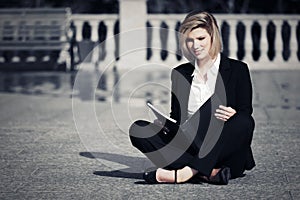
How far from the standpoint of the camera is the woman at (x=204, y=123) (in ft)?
20.3

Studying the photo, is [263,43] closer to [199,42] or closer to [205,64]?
[205,64]

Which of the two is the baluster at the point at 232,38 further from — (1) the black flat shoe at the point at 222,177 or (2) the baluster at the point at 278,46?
(1) the black flat shoe at the point at 222,177

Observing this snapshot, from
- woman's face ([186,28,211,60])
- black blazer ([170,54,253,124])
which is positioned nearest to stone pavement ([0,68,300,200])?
black blazer ([170,54,253,124])

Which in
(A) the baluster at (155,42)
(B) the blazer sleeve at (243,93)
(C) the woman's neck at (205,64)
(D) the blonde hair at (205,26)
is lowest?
(A) the baluster at (155,42)

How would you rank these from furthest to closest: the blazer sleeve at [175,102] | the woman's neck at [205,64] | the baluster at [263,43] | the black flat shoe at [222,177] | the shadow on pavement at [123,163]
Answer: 1. the baluster at [263,43]
2. the shadow on pavement at [123,163]
3. the blazer sleeve at [175,102]
4. the woman's neck at [205,64]
5. the black flat shoe at [222,177]

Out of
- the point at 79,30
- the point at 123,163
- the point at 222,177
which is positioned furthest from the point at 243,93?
the point at 79,30

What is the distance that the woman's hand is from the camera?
243 inches

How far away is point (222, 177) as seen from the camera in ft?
20.5

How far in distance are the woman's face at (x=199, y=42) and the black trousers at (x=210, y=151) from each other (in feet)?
1.90

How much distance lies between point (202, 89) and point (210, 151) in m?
0.54

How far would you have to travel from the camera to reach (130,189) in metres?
6.22

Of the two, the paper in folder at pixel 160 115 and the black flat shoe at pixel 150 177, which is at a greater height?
the paper in folder at pixel 160 115

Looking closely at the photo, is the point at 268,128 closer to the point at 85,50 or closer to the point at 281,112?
the point at 281,112

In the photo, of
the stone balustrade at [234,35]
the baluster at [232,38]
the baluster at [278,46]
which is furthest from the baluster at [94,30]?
the baluster at [278,46]
